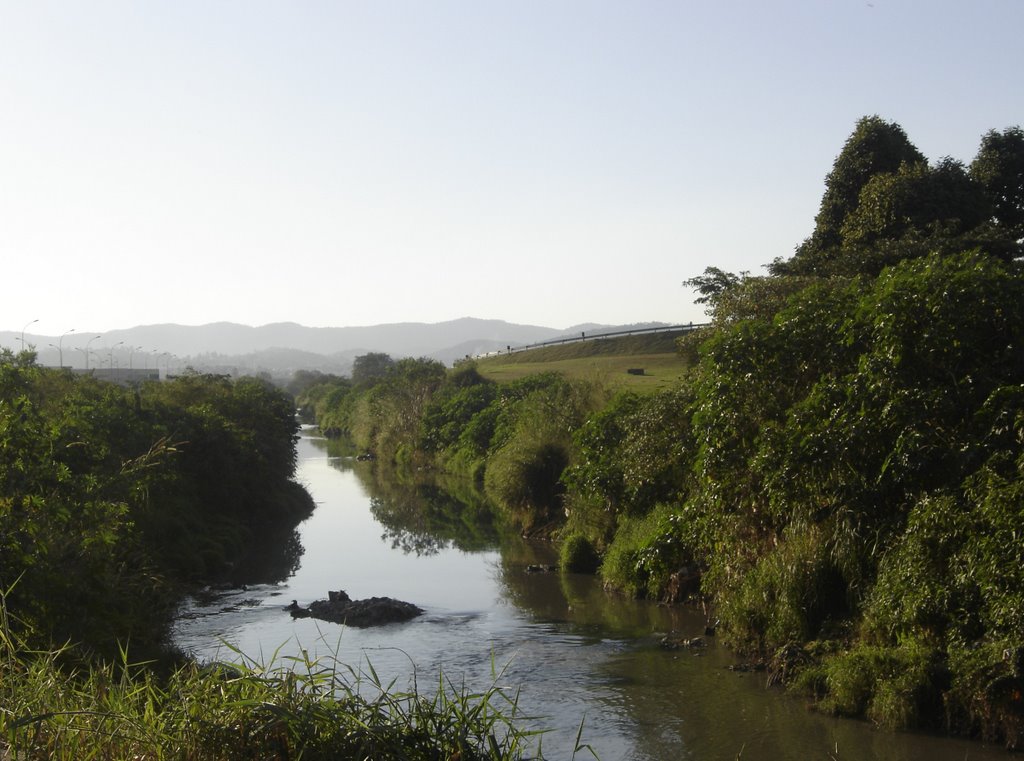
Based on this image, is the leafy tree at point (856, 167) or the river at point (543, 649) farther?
the leafy tree at point (856, 167)

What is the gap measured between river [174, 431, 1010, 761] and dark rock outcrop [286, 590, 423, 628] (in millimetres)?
483

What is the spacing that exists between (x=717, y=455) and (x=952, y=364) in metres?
5.65

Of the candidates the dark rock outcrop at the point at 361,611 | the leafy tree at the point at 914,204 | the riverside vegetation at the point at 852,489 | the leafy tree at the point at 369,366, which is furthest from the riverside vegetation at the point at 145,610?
the leafy tree at the point at 369,366

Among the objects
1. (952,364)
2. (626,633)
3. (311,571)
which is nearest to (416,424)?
(311,571)

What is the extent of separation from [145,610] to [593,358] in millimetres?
74787

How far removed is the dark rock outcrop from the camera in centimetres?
2669

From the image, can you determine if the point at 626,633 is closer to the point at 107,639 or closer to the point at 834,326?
the point at 834,326

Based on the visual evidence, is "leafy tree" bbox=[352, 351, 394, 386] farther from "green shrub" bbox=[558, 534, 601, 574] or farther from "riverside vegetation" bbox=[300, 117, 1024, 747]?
"riverside vegetation" bbox=[300, 117, 1024, 747]

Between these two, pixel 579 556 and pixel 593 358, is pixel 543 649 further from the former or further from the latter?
pixel 593 358

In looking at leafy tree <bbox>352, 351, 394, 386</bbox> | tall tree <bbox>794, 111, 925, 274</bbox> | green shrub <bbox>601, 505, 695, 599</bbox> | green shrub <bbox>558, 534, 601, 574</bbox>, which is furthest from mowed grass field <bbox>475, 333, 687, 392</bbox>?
leafy tree <bbox>352, 351, 394, 386</bbox>

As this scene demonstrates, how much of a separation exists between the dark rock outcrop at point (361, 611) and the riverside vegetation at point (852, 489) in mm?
6431

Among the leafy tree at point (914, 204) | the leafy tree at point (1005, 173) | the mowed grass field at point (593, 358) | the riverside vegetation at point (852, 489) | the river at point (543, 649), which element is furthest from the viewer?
the mowed grass field at point (593, 358)

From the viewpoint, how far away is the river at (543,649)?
57.3ft

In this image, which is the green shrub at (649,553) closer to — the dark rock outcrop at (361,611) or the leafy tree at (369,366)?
the dark rock outcrop at (361,611)
